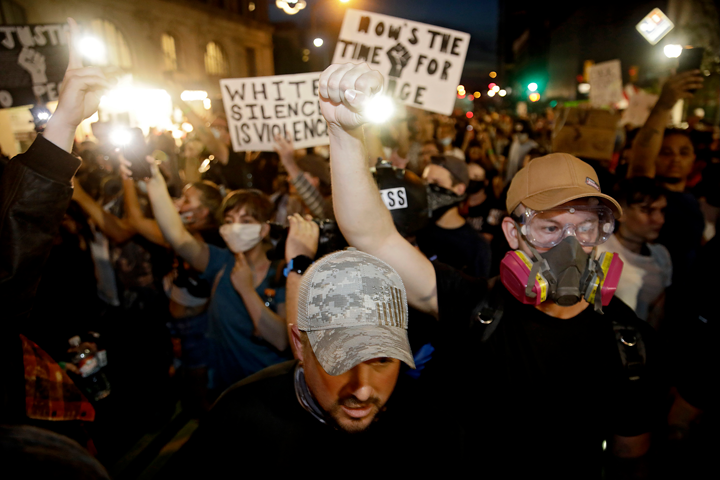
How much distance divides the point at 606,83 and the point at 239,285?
9.16m

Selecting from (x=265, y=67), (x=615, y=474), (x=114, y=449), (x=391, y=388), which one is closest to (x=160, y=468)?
(x=114, y=449)

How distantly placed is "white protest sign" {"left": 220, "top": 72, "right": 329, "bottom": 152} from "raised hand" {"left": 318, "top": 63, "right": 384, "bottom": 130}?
3.26m

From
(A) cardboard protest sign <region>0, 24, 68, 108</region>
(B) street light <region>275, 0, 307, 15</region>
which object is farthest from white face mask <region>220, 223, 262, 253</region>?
(B) street light <region>275, 0, 307, 15</region>

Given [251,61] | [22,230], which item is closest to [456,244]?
[22,230]

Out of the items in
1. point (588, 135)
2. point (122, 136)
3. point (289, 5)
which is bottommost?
point (588, 135)

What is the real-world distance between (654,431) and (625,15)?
39.8m

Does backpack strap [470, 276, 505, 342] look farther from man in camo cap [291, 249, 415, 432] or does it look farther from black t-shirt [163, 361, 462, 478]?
man in camo cap [291, 249, 415, 432]

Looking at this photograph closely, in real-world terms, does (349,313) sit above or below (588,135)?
below

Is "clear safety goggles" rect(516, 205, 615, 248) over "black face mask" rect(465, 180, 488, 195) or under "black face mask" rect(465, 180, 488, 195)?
over

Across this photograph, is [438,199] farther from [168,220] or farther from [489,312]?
[168,220]

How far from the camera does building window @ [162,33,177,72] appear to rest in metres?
26.2

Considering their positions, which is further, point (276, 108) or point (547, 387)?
point (276, 108)

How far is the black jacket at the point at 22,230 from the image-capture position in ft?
4.79

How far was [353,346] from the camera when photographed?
1.27m
